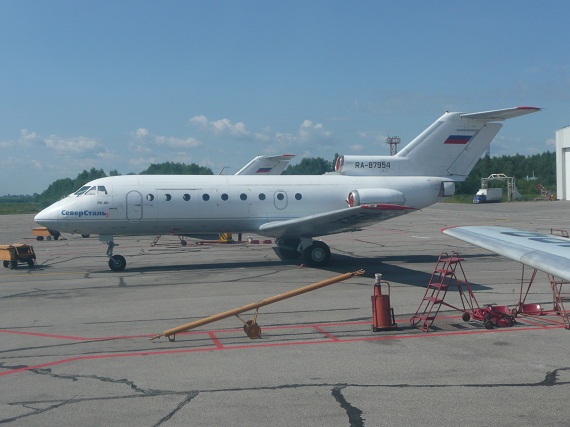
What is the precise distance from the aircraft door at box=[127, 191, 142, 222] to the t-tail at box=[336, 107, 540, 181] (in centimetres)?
778

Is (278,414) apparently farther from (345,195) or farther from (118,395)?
(345,195)

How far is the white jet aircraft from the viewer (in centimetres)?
2103

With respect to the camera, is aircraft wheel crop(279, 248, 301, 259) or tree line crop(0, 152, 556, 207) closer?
aircraft wheel crop(279, 248, 301, 259)

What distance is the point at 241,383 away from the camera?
847 cm

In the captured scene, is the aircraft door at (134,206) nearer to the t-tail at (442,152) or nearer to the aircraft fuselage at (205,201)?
the aircraft fuselage at (205,201)

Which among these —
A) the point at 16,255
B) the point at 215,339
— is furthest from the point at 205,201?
the point at 215,339

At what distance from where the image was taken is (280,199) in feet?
74.1

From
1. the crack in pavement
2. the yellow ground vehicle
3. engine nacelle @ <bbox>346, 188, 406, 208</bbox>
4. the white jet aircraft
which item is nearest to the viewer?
the crack in pavement

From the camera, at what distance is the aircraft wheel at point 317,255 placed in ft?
69.5

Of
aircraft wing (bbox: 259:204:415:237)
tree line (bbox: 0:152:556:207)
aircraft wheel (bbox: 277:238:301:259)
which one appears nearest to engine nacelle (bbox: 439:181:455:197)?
aircraft wing (bbox: 259:204:415:237)

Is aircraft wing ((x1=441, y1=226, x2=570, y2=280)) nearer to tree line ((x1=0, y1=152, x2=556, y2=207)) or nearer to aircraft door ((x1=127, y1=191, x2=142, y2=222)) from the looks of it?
→ aircraft door ((x1=127, y1=191, x2=142, y2=222))

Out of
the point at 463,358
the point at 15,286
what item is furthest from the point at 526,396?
the point at 15,286

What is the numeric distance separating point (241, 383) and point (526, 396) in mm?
3673

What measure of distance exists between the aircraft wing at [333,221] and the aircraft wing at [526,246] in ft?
30.3
